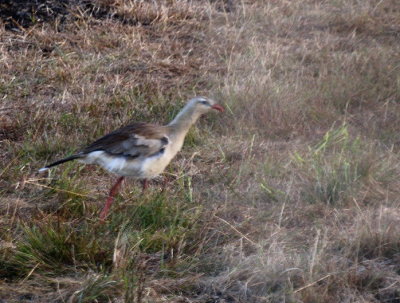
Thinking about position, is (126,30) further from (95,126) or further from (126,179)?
(126,179)

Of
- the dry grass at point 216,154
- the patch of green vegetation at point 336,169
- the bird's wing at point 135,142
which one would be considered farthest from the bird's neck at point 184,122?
the patch of green vegetation at point 336,169

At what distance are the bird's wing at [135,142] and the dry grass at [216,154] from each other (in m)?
0.30

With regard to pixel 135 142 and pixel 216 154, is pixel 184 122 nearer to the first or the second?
pixel 135 142

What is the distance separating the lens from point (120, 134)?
5531 millimetres

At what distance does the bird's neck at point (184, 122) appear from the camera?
569 centimetres

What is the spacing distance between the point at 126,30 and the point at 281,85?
222cm

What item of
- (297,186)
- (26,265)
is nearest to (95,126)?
(297,186)

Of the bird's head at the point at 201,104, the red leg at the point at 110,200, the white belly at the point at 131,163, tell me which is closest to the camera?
the red leg at the point at 110,200

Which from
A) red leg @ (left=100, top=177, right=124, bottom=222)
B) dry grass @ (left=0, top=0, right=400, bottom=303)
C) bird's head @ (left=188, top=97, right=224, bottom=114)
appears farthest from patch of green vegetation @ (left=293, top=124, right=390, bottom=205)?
red leg @ (left=100, top=177, right=124, bottom=222)

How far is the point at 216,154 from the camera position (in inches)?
260

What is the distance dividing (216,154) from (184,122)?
36.4 inches

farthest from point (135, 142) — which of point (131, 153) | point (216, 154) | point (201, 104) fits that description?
point (216, 154)

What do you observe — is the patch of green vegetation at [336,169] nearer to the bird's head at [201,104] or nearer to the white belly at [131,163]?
the bird's head at [201,104]

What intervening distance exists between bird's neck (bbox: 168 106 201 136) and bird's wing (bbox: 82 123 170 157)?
0.45 ft
